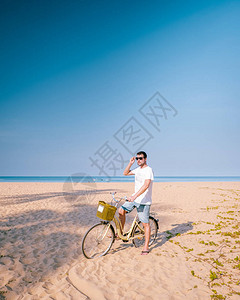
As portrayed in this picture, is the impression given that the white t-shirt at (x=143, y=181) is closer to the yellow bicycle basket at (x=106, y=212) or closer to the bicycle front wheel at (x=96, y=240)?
the yellow bicycle basket at (x=106, y=212)

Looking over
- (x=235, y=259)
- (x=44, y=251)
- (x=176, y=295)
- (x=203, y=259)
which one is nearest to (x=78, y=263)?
(x=44, y=251)

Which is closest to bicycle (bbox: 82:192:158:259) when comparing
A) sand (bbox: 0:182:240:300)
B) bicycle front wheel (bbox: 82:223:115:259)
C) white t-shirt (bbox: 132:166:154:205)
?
bicycle front wheel (bbox: 82:223:115:259)

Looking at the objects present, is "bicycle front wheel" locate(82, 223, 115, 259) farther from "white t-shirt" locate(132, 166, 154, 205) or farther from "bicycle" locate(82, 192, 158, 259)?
"white t-shirt" locate(132, 166, 154, 205)

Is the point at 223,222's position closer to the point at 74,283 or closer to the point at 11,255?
the point at 74,283

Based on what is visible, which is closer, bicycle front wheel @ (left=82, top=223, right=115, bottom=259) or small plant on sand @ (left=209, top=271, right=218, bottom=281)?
small plant on sand @ (left=209, top=271, right=218, bottom=281)

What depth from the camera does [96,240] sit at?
199 inches

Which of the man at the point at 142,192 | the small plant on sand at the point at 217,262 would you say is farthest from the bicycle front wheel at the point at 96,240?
the small plant on sand at the point at 217,262

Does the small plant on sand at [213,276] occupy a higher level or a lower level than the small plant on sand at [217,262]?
higher

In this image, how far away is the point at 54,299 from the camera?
3.36 m

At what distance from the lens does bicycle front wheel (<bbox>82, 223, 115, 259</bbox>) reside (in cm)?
479

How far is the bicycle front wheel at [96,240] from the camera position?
4787 millimetres

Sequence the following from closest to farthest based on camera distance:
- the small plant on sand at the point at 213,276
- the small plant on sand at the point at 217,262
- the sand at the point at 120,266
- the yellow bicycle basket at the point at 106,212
Answer: the sand at the point at 120,266, the small plant on sand at the point at 213,276, the yellow bicycle basket at the point at 106,212, the small plant on sand at the point at 217,262

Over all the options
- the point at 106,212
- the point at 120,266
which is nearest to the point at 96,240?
the point at 120,266

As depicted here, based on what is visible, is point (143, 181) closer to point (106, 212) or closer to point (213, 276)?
point (106, 212)
